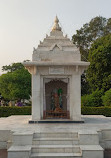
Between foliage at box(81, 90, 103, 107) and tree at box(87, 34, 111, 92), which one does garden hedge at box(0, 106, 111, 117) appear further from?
tree at box(87, 34, 111, 92)

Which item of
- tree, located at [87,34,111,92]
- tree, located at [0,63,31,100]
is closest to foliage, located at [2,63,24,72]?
tree, located at [0,63,31,100]

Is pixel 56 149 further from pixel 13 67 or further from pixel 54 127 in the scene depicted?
pixel 13 67

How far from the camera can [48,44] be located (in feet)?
43.1

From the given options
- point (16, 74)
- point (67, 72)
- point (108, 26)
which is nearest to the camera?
point (67, 72)

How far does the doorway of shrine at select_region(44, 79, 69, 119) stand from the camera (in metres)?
13.3

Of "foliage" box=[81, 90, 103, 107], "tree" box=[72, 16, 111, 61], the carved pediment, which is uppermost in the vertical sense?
"tree" box=[72, 16, 111, 61]

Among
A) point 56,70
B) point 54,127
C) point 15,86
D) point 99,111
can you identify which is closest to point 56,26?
point 56,70

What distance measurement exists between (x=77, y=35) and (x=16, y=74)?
42.1 feet

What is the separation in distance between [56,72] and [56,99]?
2.31 meters

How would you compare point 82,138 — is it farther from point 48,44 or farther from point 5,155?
point 48,44

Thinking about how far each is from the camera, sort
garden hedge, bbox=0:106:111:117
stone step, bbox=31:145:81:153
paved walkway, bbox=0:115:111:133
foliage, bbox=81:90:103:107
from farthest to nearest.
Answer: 1. foliage, bbox=81:90:103:107
2. garden hedge, bbox=0:106:111:117
3. paved walkway, bbox=0:115:111:133
4. stone step, bbox=31:145:81:153

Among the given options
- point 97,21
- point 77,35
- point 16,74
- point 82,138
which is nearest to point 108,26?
point 97,21

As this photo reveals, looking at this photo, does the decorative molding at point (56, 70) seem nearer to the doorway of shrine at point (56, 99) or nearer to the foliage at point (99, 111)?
the doorway of shrine at point (56, 99)

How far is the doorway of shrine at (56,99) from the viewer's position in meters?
13.3
